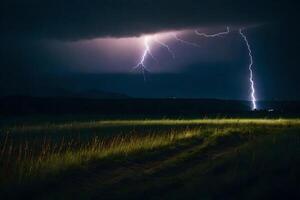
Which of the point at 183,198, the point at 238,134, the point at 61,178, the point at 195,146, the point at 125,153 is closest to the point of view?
the point at 183,198

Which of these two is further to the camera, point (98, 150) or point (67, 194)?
point (98, 150)

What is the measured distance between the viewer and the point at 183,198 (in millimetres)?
10617

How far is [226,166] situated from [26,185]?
4715mm

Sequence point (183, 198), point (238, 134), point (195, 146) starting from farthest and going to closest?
point (238, 134) → point (195, 146) → point (183, 198)

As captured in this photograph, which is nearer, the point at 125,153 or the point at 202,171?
the point at 202,171

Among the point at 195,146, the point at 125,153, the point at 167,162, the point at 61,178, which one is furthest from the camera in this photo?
the point at 195,146

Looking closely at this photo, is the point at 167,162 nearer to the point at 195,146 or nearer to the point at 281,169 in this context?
the point at 281,169

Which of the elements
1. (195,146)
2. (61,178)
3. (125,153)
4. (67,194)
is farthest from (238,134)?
(67,194)

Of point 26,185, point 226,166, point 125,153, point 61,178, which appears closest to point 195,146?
point 125,153

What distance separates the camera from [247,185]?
1167cm

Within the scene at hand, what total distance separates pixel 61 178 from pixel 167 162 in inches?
141

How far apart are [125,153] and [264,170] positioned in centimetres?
510

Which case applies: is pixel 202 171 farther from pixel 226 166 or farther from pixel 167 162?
pixel 167 162

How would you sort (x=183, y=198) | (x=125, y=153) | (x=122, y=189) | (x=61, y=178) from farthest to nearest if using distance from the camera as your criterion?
(x=125, y=153) → (x=61, y=178) → (x=122, y=189) → (x=183, y=198)
